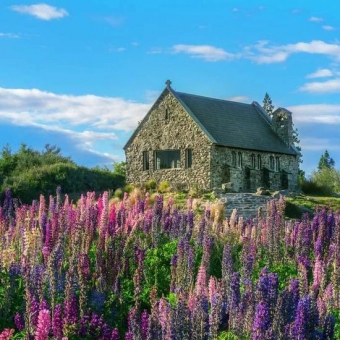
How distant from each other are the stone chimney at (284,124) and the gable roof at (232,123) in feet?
1.06

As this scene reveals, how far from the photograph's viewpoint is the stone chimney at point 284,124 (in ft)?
154

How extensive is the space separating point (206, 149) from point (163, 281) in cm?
3005

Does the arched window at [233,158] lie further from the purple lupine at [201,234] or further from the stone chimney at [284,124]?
the purple lupine at [201,234]

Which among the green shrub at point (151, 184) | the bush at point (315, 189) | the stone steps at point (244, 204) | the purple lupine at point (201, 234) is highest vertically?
the green shrub at point (151, 184)

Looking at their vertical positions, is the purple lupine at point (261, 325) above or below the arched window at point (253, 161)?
below

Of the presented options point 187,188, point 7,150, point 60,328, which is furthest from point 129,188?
point 60,328

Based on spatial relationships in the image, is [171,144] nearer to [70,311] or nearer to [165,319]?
[70,311]

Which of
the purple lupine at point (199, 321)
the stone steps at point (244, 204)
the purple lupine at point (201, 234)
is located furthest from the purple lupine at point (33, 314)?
the stone steps at point (244, 204)

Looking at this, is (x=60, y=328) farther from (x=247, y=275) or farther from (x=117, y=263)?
(x=117, y=263)

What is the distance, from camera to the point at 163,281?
10328 millimetres

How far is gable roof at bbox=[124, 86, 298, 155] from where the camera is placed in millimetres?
41500

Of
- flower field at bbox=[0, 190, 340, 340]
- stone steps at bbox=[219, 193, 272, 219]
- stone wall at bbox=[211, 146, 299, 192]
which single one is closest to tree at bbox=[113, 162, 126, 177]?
stone wall at bbox=[211, 146, 299, 192]

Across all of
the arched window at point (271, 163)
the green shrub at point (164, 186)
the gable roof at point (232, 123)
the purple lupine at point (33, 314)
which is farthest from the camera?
the arched window at point (271, 163)

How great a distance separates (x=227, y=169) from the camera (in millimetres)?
40719
